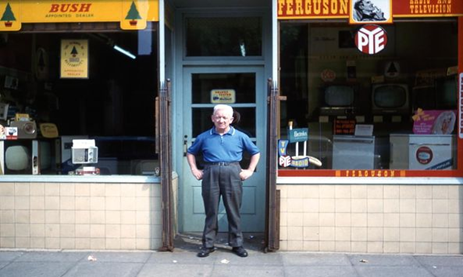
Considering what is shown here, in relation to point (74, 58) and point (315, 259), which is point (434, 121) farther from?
point (74, 58)

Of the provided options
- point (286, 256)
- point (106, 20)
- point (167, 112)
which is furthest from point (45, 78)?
point (286, 256)

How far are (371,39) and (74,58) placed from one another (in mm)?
3484

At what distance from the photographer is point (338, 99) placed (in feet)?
21.5

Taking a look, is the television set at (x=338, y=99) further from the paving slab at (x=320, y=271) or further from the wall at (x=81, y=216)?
the wall at (x=81, y=216)

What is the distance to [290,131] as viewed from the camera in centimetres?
634

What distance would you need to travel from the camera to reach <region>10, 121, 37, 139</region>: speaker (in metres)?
6.63

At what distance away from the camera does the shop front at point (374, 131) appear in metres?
6.07

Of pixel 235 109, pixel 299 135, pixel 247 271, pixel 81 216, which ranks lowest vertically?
pixel 247 271

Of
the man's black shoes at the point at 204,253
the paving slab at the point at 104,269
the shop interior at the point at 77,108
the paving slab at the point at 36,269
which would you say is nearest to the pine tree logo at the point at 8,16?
the shop interior at the point at 77,108

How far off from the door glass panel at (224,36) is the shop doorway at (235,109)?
23 cm

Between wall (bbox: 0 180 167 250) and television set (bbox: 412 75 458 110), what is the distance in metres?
3.19

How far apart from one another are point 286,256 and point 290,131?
143cm

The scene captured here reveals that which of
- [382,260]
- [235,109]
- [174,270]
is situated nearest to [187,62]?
[235,109]

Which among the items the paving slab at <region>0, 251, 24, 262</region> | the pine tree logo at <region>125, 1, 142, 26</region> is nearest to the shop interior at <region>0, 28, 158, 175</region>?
the pine tree logo at <region>125, 1, 142, 26</region>
